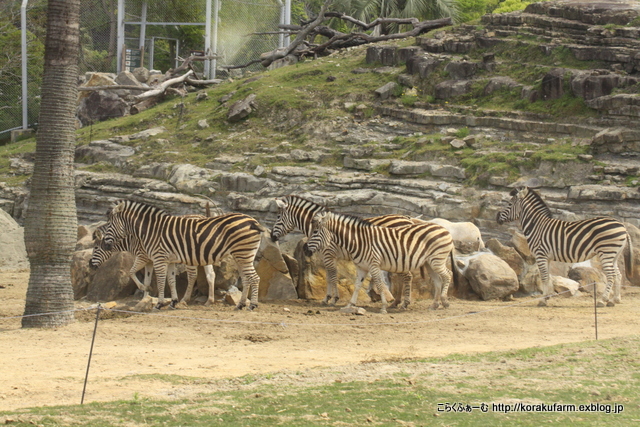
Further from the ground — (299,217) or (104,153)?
(104,153)

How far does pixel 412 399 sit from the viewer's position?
8.34 m

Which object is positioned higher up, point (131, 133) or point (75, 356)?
point (131, 133)

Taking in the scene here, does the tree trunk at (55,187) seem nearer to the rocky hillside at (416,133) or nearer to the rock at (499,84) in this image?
the rocky hillside at (416,133)

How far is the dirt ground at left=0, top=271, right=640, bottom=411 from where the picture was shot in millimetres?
9477

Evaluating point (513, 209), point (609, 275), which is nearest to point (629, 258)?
point (609, 275)

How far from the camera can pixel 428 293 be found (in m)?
16.8

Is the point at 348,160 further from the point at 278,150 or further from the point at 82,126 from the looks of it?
the point at 82,126

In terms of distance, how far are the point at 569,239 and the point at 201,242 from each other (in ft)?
24.4

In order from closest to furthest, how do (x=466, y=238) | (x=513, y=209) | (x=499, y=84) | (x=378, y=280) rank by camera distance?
(x=378, y=280) → (x=466, y=238) → (x=513, y=209) → (x=499, y=84)

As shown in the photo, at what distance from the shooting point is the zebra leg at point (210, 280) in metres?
15.7

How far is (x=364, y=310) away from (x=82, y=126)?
20.7 m

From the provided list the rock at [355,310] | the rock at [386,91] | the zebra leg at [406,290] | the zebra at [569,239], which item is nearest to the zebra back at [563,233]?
Result: the zebra at [569,239]

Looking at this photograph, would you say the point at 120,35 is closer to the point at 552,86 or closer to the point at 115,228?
the point at 552,86

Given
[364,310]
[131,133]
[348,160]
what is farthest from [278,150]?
[364,310]
